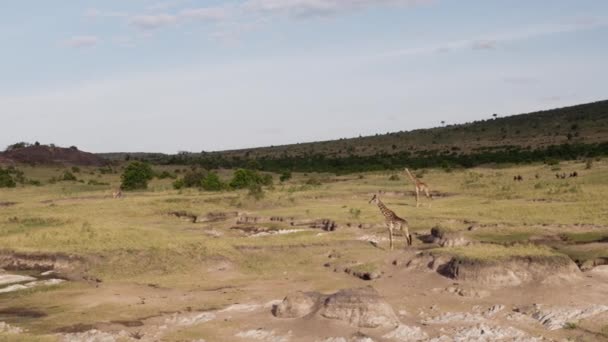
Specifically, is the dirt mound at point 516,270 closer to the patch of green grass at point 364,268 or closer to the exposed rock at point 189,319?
the patch of green grass at point 364,268

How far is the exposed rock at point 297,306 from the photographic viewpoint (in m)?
19.0

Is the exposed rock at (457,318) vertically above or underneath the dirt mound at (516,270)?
underneath

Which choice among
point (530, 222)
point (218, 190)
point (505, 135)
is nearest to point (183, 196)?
point (218, 190)

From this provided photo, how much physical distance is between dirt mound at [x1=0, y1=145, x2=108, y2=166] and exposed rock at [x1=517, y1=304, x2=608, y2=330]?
7997 cm

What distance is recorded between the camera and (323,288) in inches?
898

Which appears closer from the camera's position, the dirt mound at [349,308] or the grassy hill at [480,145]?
the dirt mound at [349,308]

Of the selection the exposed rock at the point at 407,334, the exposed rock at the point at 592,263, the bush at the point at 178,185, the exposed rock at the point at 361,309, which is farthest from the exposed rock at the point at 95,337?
the bush at the point at 178,185

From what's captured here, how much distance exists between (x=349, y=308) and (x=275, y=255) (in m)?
10.3

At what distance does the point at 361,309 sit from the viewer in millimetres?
18156

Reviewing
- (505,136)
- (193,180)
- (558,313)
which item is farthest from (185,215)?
(505,136)

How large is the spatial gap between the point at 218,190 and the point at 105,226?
21.8 meters

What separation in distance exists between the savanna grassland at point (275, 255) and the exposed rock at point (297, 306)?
0.32m

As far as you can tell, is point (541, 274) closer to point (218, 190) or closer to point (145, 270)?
point (145, 270)

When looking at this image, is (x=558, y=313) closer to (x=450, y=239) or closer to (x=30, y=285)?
(x=450, y=239)
